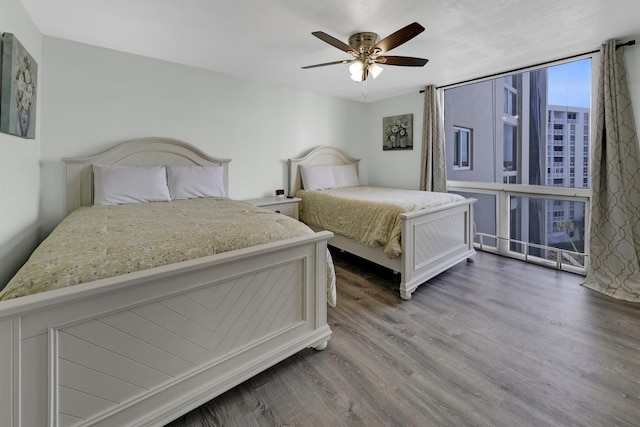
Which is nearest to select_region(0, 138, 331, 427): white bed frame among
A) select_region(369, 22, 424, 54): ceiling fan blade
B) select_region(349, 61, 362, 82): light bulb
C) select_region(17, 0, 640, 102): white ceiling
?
select_region(369, 22, 424, 54): ceiling fan blade

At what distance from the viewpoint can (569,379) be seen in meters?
1.58

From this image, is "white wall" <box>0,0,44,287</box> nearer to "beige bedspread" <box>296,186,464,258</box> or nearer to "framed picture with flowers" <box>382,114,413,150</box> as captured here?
"beige bedspread" <box>296,186,464,258</box>

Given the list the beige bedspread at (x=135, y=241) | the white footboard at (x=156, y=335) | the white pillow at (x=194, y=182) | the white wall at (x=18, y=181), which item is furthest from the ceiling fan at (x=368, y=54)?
the white wall at (x=18, y=181)

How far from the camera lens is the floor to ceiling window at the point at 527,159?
315cm

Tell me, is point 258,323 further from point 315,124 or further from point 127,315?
point 315,124

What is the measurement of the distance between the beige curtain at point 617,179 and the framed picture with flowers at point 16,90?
4.37 m

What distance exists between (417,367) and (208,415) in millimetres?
1124

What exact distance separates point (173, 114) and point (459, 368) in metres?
3.40

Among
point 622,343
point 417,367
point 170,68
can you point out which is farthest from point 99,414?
point 170,68

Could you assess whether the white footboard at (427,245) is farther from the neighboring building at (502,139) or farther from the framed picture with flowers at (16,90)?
the framed picture with flowers at (16,90)

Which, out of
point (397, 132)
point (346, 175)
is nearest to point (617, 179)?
point (397, 132)

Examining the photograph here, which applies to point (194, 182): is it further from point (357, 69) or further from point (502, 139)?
point (502, 139)

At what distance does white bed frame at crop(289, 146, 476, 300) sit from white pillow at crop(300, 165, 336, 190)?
0.97 metres

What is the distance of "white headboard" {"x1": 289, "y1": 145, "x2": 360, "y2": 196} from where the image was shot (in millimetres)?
4109
